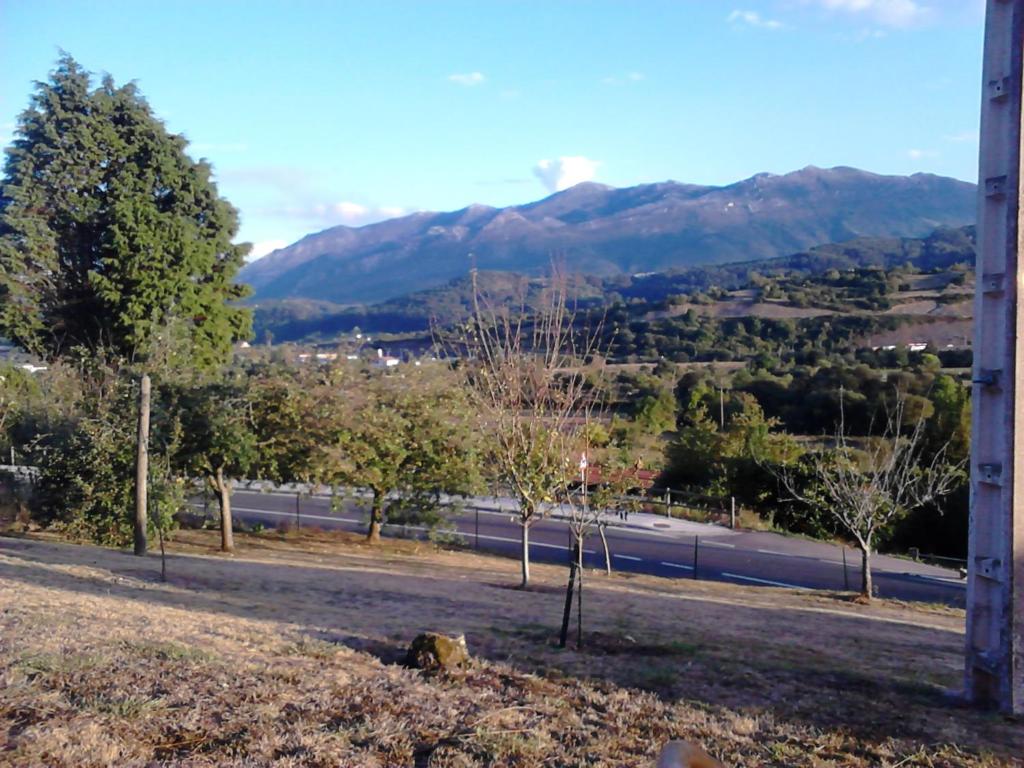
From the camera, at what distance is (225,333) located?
3234 centimetres

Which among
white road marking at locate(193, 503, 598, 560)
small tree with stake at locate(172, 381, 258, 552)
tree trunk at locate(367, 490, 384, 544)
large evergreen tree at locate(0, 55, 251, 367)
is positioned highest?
large evergreen tree at locate(0, 55, 251, 367)

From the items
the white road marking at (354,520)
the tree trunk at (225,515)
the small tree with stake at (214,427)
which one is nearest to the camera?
the small tree with stake at (214,427)

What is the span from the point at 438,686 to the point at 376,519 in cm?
1697

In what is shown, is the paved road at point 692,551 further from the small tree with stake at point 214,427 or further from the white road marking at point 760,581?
the small tree with stake at point 214,427

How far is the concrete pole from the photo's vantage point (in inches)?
272

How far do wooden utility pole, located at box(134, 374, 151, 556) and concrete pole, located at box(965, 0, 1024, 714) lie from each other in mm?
12217

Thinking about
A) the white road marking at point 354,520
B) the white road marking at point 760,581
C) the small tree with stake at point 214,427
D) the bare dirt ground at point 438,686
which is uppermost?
the small tree with stake at point 214,427

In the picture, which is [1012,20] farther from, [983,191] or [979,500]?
[979,500]

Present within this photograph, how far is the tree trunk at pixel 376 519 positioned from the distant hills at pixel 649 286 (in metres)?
55.2

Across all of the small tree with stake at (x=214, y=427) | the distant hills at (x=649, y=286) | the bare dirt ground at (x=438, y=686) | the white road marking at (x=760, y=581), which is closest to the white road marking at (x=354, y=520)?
the white road marking at (x=760, y=581)

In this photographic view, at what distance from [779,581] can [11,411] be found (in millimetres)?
17880

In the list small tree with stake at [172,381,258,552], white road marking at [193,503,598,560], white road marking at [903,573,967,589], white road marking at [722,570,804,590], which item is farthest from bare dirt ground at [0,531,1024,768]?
white road marking at [193,503,598,560]

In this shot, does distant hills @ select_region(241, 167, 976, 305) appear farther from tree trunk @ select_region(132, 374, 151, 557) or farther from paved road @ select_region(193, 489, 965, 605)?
tree trunk @ select_region(132, 374, 151, 557)

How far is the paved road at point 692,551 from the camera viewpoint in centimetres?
2170
